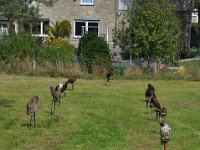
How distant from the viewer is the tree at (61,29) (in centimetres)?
3691

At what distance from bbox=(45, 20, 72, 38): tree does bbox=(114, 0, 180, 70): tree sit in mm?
15044

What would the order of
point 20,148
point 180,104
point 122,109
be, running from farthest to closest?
point 180,104, point 122,109, point 20,148

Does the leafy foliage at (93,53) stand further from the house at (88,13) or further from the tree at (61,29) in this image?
the house at (88,13)

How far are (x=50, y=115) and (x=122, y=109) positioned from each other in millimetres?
2022

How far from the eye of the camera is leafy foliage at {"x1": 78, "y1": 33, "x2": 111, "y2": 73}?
21.1 metres

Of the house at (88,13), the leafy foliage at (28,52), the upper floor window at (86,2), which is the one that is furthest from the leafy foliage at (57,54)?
the upper floor window at (86,2)

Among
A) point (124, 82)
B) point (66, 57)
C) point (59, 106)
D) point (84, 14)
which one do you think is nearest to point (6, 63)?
point (66, 57)

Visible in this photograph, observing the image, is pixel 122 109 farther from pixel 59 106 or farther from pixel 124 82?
pixel 124 82

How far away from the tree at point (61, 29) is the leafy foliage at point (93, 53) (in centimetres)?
1528

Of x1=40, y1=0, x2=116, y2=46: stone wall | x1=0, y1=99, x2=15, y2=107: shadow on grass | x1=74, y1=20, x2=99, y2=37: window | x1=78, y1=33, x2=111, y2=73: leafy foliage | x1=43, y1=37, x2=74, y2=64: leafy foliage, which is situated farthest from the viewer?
x1=40, y1=0, x2=116, y2=46: stone wall

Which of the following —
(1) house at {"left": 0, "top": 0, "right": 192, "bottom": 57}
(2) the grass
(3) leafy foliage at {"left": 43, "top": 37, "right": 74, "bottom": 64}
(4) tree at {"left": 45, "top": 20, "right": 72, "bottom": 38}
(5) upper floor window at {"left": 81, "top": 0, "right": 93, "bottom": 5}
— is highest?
(5) upper floor window at {"left": 81, "top": 0, "right": 93, "bottom": 5}

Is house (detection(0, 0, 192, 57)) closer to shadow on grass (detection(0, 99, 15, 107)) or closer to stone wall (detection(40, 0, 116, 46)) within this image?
stone wall (detection(40, 0, 116, 46))

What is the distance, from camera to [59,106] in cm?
1276

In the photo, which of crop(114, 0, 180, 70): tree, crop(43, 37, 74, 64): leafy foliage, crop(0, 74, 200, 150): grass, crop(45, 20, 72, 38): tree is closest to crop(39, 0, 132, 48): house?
crop(45, 20, 72, 38): tree
